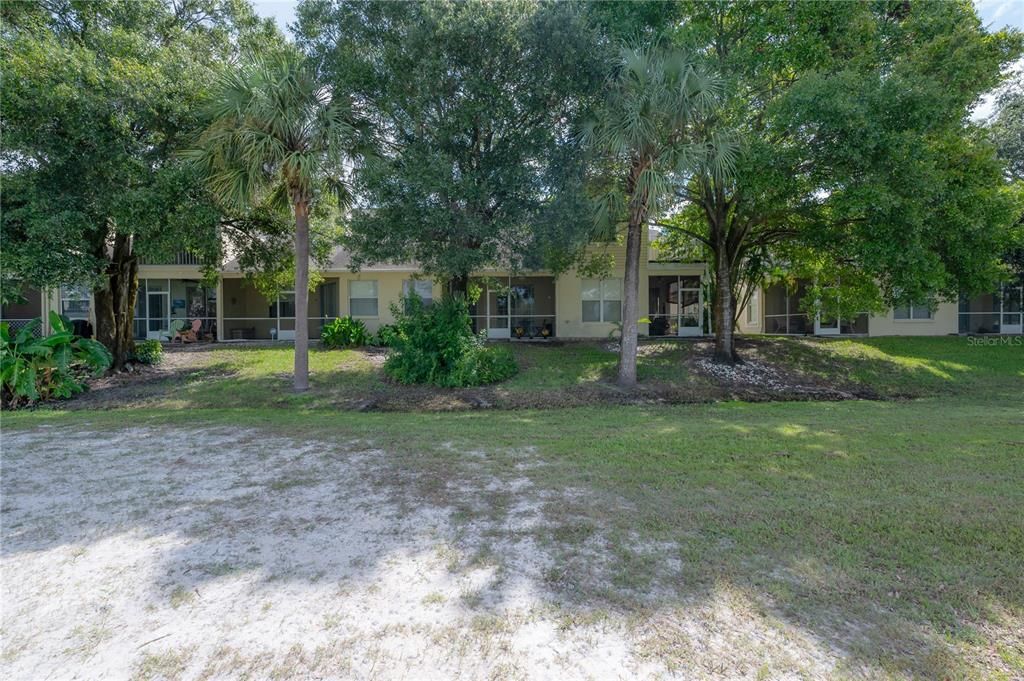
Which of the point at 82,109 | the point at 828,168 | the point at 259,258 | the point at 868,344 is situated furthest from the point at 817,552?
the point at 868,344

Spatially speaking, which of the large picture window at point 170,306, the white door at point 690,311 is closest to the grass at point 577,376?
A: the white door at point 690,311

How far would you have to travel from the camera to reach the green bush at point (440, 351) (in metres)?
12.1

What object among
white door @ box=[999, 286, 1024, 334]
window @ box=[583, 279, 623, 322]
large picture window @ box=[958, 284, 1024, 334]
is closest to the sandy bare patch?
window @ box=[583, 279, 623, 322]

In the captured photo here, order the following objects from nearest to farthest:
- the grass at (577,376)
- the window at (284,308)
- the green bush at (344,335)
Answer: the grass at (577,376) < the green bush at (344,335) < the window at (284,308)

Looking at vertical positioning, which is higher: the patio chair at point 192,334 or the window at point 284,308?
the window at point 284,308

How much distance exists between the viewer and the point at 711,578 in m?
2.98

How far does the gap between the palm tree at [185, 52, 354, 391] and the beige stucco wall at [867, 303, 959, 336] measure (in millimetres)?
20350

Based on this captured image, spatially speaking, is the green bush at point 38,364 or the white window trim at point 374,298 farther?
the white window trim at point 374,298

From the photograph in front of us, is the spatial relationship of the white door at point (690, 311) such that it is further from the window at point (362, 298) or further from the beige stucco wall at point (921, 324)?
the window at point (362, 298)

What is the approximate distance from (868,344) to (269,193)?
61.0 ft

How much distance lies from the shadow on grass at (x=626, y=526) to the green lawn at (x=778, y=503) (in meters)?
0.02

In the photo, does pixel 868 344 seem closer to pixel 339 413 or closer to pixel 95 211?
pixel 339 413

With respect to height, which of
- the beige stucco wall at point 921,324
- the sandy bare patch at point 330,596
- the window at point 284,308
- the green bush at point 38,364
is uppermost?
the window at point 284,308

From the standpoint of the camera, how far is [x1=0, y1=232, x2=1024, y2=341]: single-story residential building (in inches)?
798
